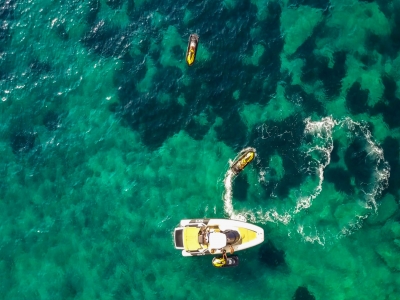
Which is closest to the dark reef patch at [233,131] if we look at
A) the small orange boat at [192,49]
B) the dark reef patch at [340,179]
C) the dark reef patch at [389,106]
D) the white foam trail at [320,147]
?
the white foam trail at [320,147]

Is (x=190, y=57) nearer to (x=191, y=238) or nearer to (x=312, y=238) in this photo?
(x=191, y=238)

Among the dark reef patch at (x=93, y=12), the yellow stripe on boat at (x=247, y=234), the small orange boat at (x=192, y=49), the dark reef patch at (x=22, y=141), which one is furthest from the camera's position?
the dark reef patch at (x=93, y=12)

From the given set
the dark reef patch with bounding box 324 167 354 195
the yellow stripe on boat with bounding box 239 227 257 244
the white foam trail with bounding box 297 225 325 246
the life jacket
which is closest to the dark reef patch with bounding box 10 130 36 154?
the life jacket

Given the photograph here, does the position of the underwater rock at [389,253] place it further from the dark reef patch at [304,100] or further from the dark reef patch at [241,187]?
the dark reef patch at [304,100]

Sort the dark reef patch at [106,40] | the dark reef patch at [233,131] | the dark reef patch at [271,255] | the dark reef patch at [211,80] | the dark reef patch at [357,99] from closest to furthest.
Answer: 1. the dark reef patch at [271,255]
2. the dark reef patch at [357,99]
3. the dark reef patch at [233,131]
4. the dark reef patch at [211,80]
5. the dark reef patch at [106,40]

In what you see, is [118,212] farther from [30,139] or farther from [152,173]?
[30,139]

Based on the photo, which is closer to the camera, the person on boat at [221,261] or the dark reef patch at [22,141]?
the person on boat at [221,261]

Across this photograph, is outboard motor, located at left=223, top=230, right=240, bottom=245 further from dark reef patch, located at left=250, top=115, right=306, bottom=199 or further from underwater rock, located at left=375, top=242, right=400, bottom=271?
underwater rock, located at left=375, top=242, right=400, bottom=271

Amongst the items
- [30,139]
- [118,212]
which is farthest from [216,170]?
[30,139]

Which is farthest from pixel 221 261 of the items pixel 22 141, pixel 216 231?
pixel 22 141
